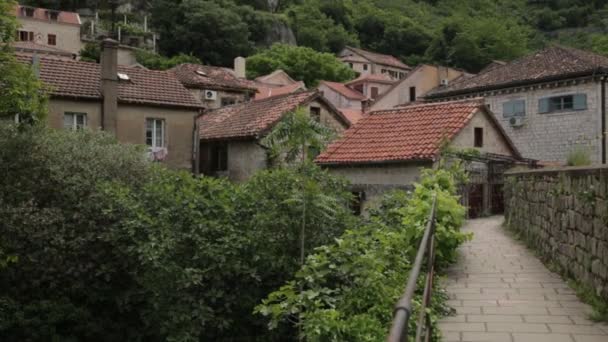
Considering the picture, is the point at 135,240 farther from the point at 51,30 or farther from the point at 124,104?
the point at 51,30

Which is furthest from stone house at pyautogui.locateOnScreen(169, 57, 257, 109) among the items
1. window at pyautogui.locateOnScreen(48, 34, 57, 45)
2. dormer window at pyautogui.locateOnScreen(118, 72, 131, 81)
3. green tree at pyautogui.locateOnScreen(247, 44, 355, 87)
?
window at pyautogui.locateOnScreen(48, 34, 57, 45)

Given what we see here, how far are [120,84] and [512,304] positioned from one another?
845 inches

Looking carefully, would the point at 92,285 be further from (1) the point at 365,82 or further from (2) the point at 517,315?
(1) the point at 365,82

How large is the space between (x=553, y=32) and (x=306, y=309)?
115 metres

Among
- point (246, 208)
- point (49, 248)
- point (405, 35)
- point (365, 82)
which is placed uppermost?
point (405, 35)

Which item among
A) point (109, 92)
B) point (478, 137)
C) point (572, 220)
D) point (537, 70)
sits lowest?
point (572, 220)

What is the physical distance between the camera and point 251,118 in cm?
2838

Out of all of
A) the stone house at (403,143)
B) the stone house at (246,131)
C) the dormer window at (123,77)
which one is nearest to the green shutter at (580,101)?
the stone house at (403,143)

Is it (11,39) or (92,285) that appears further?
(92,285)

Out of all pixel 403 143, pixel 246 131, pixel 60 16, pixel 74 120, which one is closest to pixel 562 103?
pixel 403 143

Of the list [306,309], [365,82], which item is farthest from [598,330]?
[365,82]

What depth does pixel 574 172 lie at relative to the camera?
7434mm

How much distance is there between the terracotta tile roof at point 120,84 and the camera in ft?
76.4

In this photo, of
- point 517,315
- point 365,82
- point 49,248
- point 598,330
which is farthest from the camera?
point 365,82
